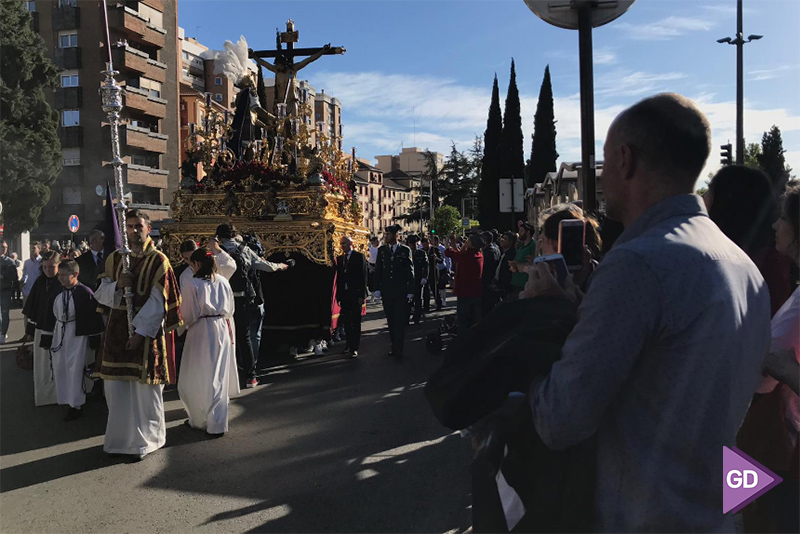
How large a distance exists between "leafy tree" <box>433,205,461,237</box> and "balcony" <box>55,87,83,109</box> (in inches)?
1101

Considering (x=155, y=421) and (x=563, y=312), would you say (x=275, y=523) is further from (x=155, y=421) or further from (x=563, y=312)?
(x=563, y=312)

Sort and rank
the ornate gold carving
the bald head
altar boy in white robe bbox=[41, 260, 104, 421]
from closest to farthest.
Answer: the bald head, altar boy in white robe bbox=[41, 260, 104, 421], the ornate gold carving

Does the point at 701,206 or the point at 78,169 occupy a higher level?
the point at 78,169

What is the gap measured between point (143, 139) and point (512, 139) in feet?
76.2

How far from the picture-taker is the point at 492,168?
40.6m

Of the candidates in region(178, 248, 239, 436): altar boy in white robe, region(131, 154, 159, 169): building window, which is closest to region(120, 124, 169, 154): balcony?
region(131, 154, 159, 169): building window

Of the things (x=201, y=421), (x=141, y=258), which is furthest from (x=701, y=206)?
(x=201, y=421)

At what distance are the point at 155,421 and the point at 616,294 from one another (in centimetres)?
524

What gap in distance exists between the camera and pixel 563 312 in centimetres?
174

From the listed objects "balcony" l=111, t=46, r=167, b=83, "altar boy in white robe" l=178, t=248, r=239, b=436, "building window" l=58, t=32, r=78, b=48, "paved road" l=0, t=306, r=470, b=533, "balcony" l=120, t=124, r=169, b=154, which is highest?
"building window" l=58, t=32, r=78, b=48

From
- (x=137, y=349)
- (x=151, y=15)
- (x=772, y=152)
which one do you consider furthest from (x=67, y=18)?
(x=772, y=152)

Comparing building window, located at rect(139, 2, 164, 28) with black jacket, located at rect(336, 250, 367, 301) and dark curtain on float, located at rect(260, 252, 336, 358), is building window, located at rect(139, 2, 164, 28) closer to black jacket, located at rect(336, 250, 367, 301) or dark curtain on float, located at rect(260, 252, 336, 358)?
dark curtain on float, located at rect(260, 252, 336, 358)

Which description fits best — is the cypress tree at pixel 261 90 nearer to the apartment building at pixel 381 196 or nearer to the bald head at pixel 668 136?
the bald head at pixel 668 136

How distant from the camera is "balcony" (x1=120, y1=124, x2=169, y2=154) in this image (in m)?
36.7
